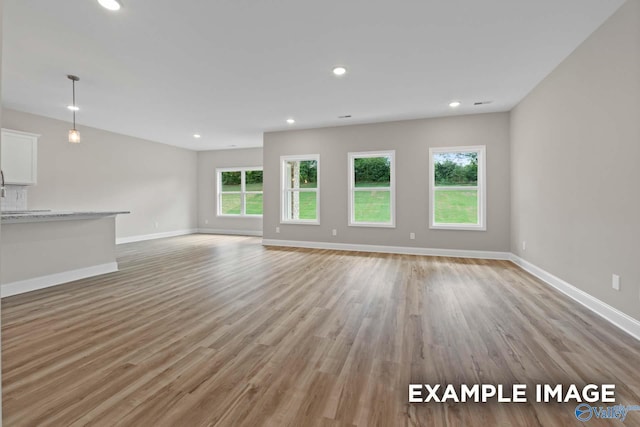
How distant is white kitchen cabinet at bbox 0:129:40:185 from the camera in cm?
497

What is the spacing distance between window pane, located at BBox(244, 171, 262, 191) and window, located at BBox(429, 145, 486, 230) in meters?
5.21

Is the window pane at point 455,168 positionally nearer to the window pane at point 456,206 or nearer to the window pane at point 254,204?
the window pane at point 456,206

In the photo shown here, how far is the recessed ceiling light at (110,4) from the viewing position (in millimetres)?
2551

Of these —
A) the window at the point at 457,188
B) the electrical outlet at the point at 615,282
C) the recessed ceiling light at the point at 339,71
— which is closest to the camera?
the electrical outlet at the point at 615,282

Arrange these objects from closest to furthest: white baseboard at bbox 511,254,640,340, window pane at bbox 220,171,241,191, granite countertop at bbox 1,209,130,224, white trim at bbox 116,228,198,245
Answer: white baseboard at bbox 511,254,640,340
granite countertop at bbox 1,209,130,224
white trim at bbox 116,228,198,245
window pane at bbox 220,171,241,191

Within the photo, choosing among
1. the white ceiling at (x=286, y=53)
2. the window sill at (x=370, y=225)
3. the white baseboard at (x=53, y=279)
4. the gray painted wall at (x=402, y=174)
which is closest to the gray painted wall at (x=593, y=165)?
the white ceiling at (x=286, y=53)

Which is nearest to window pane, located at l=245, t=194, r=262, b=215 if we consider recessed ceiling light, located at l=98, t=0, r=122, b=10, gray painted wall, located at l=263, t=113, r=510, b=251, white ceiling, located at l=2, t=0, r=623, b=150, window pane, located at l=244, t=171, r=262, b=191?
window pane, located at l=244, t=171, r=262, b=191

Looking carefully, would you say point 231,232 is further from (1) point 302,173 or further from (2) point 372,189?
(2) point 372,189

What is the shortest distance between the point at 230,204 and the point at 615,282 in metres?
8.89

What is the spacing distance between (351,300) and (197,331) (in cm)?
157

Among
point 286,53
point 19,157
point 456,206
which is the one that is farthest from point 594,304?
point 19,157

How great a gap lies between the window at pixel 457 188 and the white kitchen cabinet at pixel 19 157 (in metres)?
7.35

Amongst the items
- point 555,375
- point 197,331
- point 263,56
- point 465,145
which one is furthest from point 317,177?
point 555,375

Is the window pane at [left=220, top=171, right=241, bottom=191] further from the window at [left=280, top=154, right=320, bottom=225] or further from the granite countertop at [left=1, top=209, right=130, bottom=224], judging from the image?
the granite countertop at [left=1, top=209, right=130, bottom=224]
